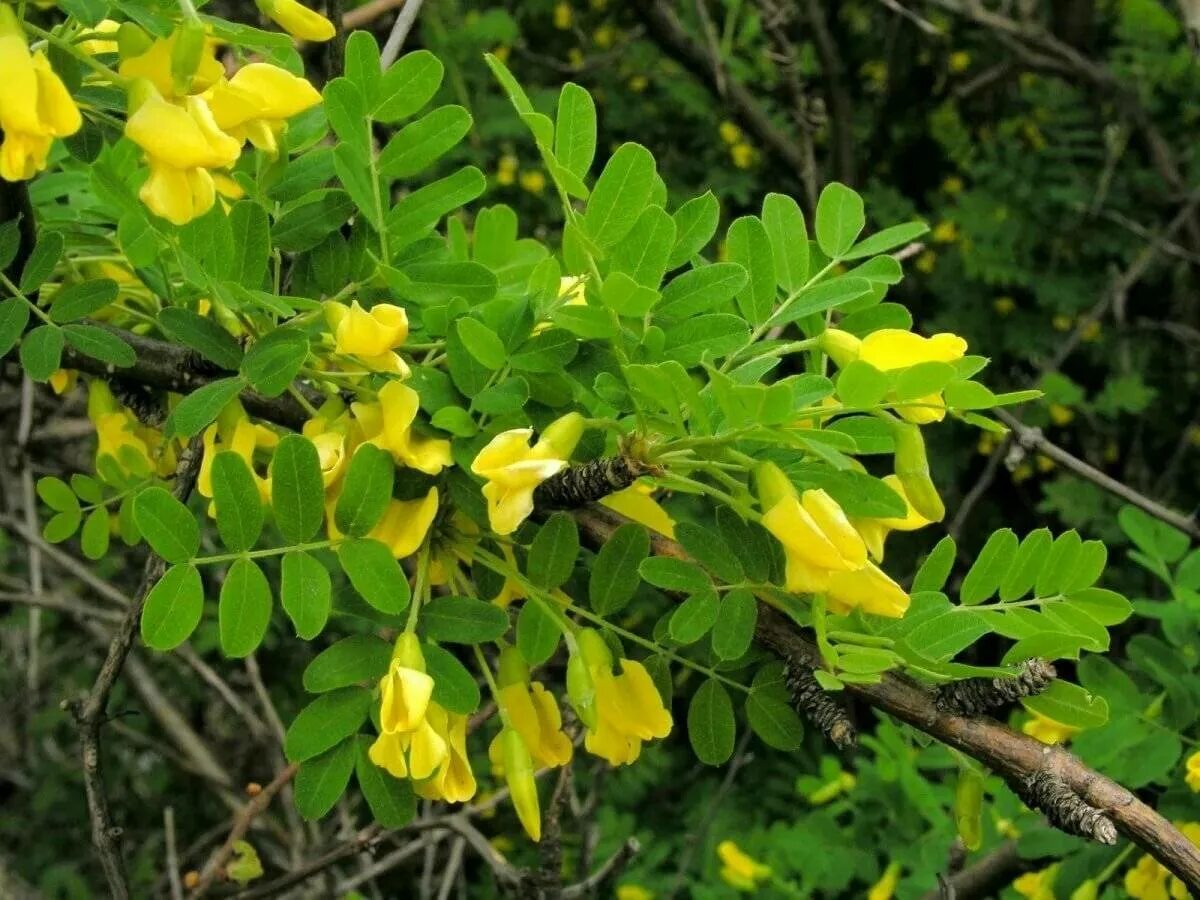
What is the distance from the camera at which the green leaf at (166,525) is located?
0.58m

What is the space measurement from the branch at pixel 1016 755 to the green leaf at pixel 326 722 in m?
0.20

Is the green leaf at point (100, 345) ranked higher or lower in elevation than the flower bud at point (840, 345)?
lower

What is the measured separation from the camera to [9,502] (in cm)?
163

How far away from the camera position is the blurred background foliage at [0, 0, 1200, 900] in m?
1.83

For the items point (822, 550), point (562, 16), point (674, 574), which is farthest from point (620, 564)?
point (562, 16)

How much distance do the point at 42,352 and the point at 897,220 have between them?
154 cm

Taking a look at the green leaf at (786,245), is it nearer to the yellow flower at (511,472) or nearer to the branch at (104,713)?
the yellow flower at (511,472)

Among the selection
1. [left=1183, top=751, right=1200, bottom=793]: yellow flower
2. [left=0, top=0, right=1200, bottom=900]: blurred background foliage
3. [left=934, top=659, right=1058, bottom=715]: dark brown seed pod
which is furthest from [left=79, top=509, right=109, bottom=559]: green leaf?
[left=0, top=0, right=1200, bottom=900]: blurred background foliage

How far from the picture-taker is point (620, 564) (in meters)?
0.62

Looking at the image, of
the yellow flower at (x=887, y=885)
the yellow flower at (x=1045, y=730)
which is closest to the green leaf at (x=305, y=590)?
the yellow flower at (x=1045, y=730)

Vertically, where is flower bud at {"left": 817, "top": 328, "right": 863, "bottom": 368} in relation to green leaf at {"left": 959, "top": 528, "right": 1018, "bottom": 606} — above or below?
above

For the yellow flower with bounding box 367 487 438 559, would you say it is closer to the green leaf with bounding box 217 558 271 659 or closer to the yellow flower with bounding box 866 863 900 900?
the green leaf with bounding box 217 558 271 659

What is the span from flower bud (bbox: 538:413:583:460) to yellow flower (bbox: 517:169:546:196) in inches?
57.5

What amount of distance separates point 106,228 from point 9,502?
1022 mm
